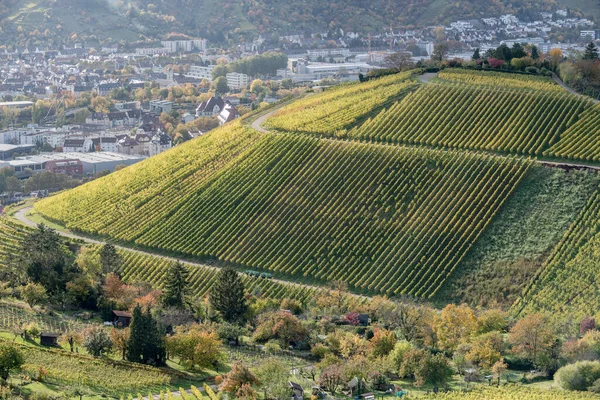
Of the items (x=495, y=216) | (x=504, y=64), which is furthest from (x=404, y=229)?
(x=504, y=64)

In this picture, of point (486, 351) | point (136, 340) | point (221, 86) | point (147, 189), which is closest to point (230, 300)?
point (136, 340)

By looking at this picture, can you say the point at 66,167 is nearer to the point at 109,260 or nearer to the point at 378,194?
the point at 109,260

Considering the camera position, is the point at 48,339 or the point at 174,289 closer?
the point at 48,339

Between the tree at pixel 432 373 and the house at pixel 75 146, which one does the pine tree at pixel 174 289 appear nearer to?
the tree at pixel 432 373

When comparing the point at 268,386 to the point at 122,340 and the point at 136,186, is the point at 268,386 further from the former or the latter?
the point at 136,186


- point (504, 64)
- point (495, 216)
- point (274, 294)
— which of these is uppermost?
point (504, 64)
